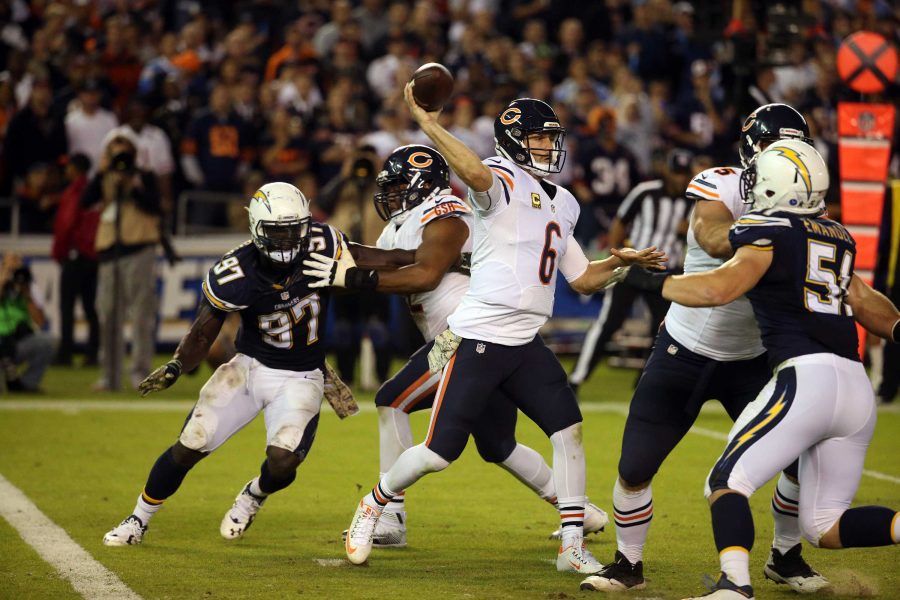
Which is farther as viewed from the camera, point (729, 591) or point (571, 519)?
point (571, 519)

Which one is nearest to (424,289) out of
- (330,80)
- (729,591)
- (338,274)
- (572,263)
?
(338,274)

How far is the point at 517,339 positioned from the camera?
5430 millimetres

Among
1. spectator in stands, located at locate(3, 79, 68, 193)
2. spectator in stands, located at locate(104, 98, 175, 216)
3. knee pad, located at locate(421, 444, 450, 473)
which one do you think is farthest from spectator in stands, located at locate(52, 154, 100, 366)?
knee pad, located at locate(421, 444, 450, 473)

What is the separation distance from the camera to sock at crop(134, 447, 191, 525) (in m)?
5.87

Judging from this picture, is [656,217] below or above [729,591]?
above

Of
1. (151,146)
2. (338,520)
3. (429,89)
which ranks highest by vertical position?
(429,89)

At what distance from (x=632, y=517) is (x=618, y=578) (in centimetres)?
24

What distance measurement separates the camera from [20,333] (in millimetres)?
11219

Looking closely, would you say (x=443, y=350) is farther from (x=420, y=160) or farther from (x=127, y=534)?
(x=127, y=534)

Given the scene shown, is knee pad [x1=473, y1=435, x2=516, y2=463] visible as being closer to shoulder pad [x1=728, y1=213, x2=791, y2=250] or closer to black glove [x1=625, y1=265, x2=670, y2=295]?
black glove [x1=625, y1=265, x2=670, y2=295]

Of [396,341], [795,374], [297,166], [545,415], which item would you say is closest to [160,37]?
[297,166]

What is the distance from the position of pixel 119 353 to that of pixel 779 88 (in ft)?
27.6

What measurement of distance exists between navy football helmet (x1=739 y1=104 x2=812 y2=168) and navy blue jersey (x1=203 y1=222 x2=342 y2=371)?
1.85 meters

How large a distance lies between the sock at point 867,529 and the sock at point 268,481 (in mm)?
2388
